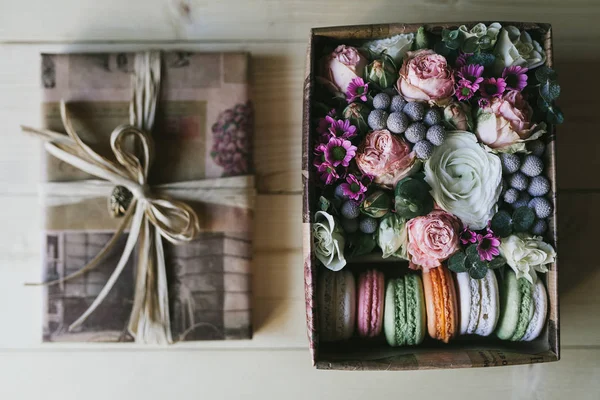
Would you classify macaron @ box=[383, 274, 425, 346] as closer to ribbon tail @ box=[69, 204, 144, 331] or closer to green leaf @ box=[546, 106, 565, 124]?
green leaf @ box=[546, 106, 565, 124]

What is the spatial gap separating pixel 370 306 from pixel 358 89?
10.3 inches

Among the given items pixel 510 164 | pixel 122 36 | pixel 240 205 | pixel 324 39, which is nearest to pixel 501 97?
pixel 510 164

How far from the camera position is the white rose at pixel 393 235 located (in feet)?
1.86

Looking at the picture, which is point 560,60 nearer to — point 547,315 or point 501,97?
point 501,97

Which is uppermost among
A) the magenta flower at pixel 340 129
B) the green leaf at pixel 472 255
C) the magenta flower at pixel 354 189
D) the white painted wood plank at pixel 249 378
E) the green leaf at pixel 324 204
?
the magenta flower at pixel 340 129

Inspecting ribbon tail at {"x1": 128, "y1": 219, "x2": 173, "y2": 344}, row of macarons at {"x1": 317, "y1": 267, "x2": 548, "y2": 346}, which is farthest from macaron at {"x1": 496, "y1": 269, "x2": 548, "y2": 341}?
ribbon tail at {"x1": 128, "y1": 219, "x2": 173, "y2": 344}

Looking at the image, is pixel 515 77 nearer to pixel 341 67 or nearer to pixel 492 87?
pixel 492 87

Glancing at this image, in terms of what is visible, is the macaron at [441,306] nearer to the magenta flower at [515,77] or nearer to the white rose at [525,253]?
the white rose at [525,253]

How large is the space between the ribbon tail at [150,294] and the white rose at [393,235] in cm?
31

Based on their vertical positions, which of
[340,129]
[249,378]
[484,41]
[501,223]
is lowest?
[249,378]

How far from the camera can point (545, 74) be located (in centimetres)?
56

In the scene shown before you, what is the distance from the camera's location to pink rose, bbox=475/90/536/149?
542mm

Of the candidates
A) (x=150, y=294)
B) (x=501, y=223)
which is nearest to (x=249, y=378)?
(x=150, y=294)
